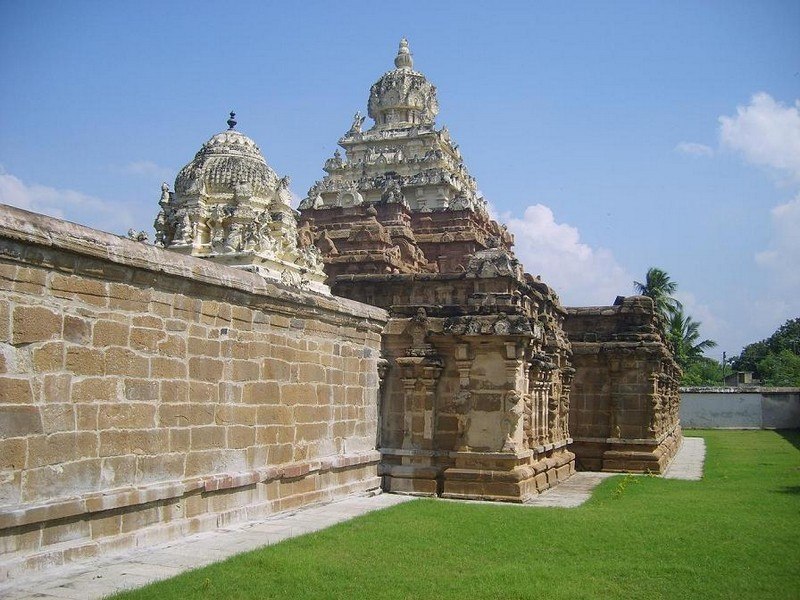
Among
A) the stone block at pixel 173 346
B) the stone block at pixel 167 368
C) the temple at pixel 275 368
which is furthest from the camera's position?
the stone block at pixel 173 346

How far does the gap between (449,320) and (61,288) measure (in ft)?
23.3

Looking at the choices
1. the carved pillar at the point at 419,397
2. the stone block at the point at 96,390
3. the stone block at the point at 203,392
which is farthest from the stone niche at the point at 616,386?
the stone block at the point at 96,390

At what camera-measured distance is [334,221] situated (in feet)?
80.9

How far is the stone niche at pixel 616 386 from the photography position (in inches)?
777

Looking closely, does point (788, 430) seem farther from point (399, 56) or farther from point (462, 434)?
point (462, 434)

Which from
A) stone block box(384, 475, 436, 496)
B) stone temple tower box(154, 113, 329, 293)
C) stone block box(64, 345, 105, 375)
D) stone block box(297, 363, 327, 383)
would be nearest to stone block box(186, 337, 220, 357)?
stone block box(64, 345, 105, 375)

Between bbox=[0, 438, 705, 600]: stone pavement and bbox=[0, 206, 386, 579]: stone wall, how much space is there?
14 cm

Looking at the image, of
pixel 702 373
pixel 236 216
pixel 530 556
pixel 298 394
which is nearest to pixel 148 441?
pixel 298 394

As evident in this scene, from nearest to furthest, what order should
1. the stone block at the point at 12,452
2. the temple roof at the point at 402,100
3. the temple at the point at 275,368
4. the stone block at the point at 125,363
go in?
the stone block at the point at 12,452
the temple at the point at 275,368
the stone block at the point at 125,363
the temple roof at the point at 402,100

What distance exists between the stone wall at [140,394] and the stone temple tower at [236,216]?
911 centimetres

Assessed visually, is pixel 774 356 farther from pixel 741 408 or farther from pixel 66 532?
pixel 66 532

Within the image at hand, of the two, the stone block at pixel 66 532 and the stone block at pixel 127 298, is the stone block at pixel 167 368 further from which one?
the stone block at pixel 66 532

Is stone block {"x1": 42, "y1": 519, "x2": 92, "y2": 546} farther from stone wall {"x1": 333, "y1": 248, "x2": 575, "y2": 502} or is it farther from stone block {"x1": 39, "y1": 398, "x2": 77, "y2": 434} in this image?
stone wall {"x1": 333, "y1": 248, "x2": 575, "y2": 502}

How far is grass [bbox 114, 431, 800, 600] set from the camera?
6.89m
